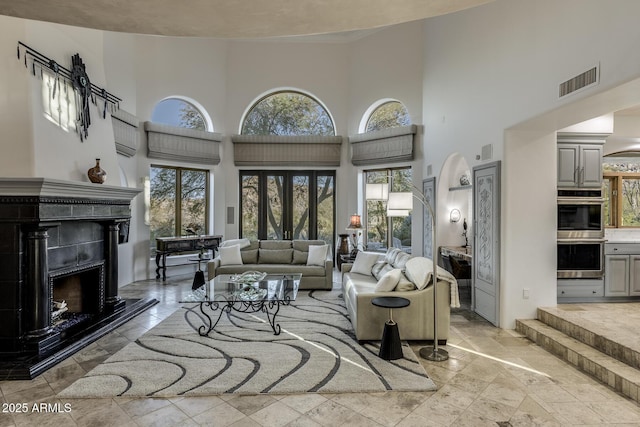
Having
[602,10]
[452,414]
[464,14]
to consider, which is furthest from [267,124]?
[452,414]

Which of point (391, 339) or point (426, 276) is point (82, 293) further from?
point (426, 276)

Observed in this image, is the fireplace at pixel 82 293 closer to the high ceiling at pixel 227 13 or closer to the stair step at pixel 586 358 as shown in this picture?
the high ceiling at pixel 227 13

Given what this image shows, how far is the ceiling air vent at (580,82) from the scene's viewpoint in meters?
3.04

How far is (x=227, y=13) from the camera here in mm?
1921

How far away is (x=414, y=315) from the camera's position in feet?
12.9

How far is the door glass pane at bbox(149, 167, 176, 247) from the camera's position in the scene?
25.4ft

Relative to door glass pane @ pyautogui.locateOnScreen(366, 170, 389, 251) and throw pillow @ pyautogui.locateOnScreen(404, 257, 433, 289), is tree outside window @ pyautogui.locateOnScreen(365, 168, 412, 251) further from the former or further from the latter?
throw pillow @ pyautogui.locateOnScreen(404, 257, 433, 289)

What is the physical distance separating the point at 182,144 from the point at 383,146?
454 cm

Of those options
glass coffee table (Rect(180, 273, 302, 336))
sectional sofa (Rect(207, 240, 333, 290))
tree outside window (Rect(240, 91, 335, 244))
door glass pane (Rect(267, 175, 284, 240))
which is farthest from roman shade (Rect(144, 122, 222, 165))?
glass coffee table (Rect(180, 273, 302, 336))

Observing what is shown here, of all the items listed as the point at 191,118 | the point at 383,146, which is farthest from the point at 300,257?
the point at 191,118

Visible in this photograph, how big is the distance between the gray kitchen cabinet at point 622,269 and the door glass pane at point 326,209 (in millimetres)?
5479

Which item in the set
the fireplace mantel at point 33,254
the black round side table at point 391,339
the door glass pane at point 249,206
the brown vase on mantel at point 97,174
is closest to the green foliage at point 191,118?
the door glass pane at point 249,206

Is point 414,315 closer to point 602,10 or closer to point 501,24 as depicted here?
point 602,10

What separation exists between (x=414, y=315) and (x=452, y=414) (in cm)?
137
